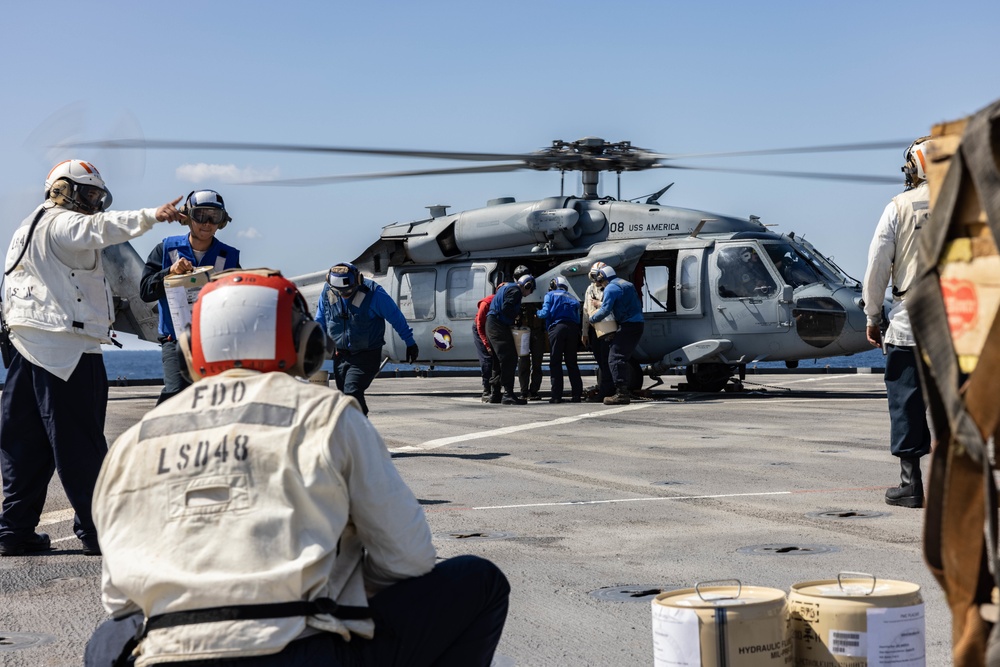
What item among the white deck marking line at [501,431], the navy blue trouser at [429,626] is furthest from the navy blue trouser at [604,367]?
the navy blue trouser at [429,626]

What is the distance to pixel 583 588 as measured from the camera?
5172mm

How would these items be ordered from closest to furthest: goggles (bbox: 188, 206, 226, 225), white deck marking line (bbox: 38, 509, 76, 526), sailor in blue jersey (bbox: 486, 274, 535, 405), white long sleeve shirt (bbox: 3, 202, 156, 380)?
white long sleeve shirt (bbox: 3, 202, 156, 380) → goggles (bbox: 188, 206, 226, 225) → white deck marking line (bbox: 38, 509, 76, 526) → sailor in blue jersey (bbox: 486, 274, 535, 405)

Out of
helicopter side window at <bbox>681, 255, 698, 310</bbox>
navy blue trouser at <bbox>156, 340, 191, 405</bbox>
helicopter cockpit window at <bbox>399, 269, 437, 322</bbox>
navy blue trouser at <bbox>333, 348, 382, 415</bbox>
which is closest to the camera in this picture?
navy blue trouser at <bbox>156, 340, 191, 405</bbox>

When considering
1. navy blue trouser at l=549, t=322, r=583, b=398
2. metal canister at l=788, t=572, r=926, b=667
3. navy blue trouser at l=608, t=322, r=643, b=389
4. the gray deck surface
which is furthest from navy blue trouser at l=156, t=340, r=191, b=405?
navy blue trouser at l=549, t=322, r=583, b=398

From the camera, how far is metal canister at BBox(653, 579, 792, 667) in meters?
2.94

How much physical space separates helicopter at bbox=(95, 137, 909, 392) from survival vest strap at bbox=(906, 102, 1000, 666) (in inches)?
537

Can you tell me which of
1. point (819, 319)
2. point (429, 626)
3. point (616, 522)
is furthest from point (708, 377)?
point (429, 626)

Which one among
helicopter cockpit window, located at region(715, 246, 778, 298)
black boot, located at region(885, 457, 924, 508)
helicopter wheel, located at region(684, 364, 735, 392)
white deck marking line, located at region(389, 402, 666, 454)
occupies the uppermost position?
helicopter cockpit window, located at region(715, 246, 778, 298)

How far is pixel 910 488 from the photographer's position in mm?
7109

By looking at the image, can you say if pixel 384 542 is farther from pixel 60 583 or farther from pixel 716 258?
pixel 716 258

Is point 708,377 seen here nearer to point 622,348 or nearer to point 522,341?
point 622,348

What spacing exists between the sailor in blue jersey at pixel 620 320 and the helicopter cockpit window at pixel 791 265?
2.25 m

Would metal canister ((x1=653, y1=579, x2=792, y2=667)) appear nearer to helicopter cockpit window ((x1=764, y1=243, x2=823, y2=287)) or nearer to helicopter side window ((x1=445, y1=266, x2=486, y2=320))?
helicopter cockpit window ((x1=764, y1=243, x2=823, y2=287))

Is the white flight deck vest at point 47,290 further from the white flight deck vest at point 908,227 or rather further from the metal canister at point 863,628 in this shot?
the white flight deck vest at point 908,227
